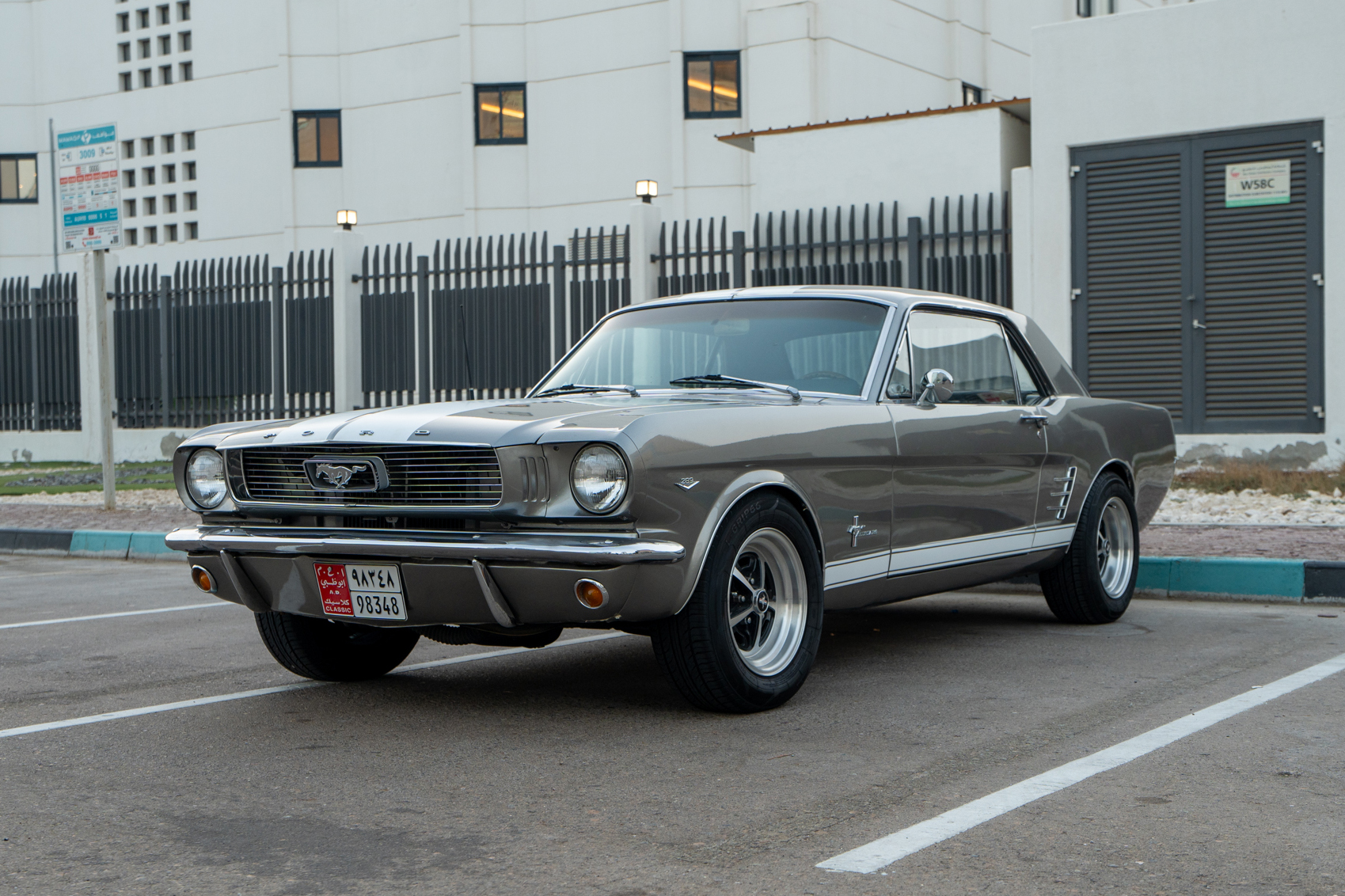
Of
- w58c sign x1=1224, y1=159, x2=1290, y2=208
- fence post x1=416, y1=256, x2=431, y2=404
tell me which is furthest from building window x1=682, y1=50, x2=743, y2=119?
w58c sign x1=1224, y1=159, x2=1290, y2=208

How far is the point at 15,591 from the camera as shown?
8.73 metres

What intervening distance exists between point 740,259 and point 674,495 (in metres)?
10.4

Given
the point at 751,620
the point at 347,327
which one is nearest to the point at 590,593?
the point at 751,620

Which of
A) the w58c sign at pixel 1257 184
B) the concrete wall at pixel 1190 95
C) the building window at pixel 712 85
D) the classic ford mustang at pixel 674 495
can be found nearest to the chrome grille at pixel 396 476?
the classic ford mustang at pixel 674 495

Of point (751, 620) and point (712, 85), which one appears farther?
point (712, 85)

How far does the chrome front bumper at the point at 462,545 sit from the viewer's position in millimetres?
4230

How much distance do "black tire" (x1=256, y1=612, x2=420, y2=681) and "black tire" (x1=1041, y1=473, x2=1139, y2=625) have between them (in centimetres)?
299

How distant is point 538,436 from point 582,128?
20928 millimetres

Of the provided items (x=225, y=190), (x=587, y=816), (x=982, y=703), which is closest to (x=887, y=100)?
(x=225, y=190)

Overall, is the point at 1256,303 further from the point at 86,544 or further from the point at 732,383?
the point at 86,544

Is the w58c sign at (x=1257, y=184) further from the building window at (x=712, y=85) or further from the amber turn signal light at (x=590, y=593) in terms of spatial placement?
the building window at (x=712, y=85)

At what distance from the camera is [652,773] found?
4.02 meters

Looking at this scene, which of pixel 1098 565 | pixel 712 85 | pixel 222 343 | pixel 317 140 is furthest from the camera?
pixel 317 140

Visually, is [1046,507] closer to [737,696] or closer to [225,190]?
[737,696]
